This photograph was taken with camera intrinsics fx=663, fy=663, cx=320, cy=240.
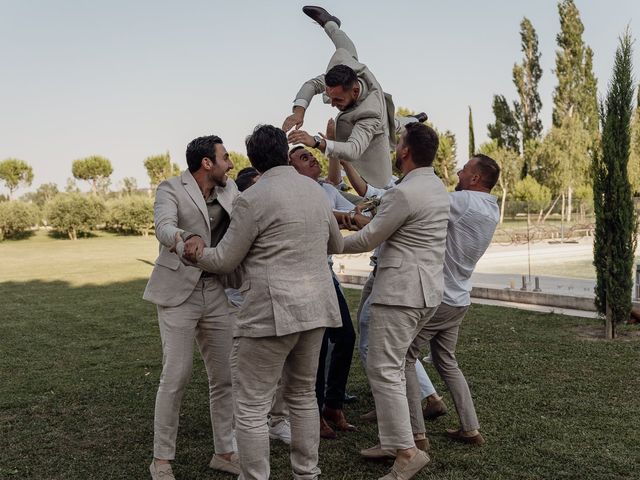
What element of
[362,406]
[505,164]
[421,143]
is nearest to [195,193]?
[421,143]

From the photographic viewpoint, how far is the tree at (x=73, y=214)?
49.0m

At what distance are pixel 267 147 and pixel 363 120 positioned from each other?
102 cm

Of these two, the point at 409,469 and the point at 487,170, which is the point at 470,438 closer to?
the point at 409,469

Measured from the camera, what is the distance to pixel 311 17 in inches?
185

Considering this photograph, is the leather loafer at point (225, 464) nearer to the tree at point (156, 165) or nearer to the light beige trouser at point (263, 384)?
the light beige trouser at point (263, 384)

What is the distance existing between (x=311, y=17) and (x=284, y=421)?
9.75 ft

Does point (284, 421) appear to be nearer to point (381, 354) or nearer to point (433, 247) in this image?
point (381, 354)

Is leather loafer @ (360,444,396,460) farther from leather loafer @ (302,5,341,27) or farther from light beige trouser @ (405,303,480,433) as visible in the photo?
leather loafer @ (302,5,341,27)

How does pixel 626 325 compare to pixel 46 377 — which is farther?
pixel 626 325

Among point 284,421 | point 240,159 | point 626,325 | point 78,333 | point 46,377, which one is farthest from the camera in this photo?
point 240,159

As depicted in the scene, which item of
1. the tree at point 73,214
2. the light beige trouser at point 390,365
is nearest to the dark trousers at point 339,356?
the light beige trouser at point 390,365

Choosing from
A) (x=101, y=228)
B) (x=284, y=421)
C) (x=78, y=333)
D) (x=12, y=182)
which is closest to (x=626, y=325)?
(x=284, y=421)

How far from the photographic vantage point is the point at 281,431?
4.95 m

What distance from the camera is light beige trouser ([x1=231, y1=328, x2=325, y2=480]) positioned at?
3.48m
